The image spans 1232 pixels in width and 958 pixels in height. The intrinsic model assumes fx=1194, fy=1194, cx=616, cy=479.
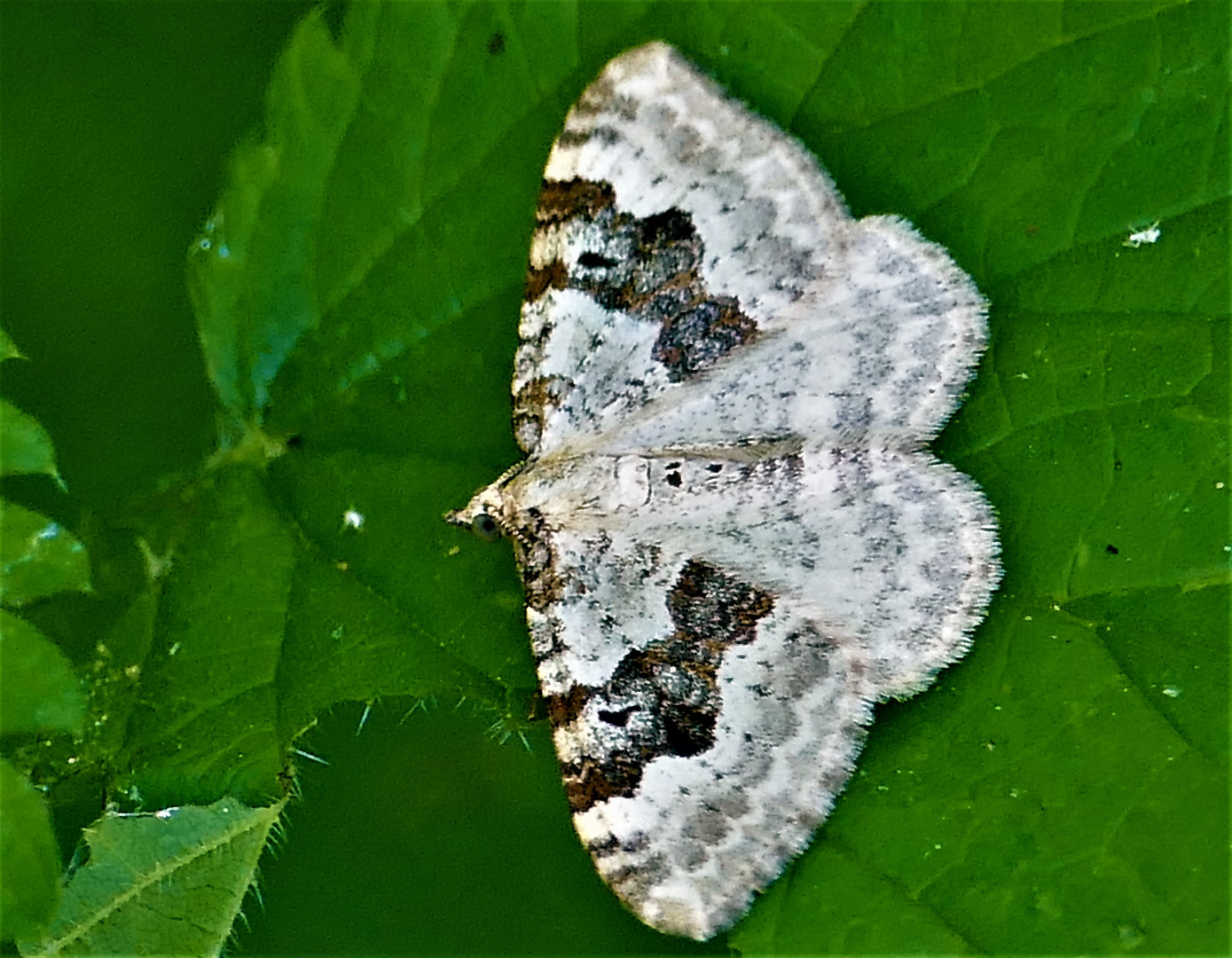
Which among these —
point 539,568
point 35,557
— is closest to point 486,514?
point 539,568

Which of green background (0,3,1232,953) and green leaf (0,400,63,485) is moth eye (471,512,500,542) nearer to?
green background (0,3,1232,953)

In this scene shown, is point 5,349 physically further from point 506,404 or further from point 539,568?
point 539,568

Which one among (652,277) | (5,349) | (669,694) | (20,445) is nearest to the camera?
(20,445)

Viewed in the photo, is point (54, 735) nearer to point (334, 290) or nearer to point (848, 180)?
point (334, 290)

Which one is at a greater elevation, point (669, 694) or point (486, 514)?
point (486, 514)

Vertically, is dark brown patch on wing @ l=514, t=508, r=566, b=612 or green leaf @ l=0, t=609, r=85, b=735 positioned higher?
green leaf @ l=0, t=609, r=85, b=735

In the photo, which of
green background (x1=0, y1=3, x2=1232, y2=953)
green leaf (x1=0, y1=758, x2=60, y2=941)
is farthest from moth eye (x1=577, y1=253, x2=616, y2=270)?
green leaf (x1=0, y1=758, x2=60, y2=941)
